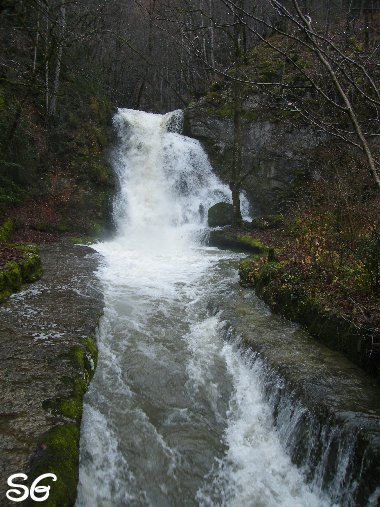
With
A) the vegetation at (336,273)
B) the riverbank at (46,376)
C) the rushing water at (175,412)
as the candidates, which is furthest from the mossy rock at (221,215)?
the riverbank at (46,376)

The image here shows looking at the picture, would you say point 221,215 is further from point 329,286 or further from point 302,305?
point 329,286

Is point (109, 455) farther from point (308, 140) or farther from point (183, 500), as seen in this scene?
point (308, 140)

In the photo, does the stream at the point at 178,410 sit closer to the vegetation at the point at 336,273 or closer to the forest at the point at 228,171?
the forest at the point at 228,171

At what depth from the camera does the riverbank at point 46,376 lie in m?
3.46

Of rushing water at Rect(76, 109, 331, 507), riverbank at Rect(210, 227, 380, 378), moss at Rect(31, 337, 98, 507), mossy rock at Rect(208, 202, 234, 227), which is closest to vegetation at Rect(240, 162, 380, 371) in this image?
riverbank at Rect(210, 227, 380, 378)

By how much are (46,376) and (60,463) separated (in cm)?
147

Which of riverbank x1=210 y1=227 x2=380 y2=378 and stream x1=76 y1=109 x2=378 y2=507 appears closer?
stream x1=76 y1=109 x2=378 y2=507

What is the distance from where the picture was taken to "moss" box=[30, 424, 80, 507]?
324 cm

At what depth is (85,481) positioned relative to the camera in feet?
13.8

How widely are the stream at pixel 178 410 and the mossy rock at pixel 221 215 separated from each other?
221 inches

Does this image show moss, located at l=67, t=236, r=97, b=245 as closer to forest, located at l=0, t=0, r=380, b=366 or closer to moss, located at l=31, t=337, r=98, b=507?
forest, located at l=0, t=0, r=380, b=366

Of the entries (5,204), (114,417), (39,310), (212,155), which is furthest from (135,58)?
(114,417)

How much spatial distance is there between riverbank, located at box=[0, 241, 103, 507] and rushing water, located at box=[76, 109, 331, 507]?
0.56 m

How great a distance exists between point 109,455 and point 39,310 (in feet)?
10.7
